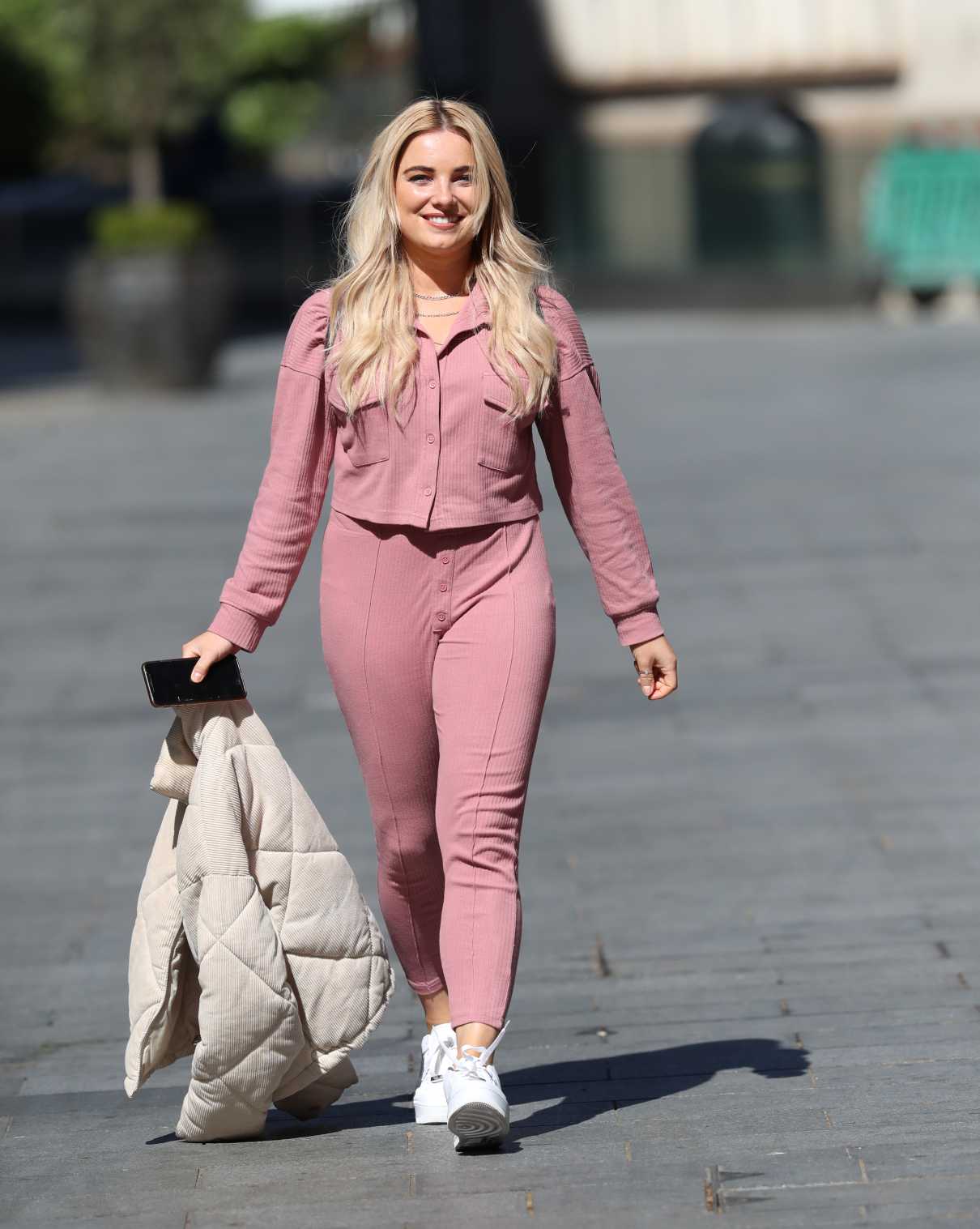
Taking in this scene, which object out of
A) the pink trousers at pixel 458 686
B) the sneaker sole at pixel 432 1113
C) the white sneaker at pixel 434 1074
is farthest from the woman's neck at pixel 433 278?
the sneaker sole at pixel 432 1113

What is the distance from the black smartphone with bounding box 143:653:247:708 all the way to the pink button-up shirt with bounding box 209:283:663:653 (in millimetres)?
77

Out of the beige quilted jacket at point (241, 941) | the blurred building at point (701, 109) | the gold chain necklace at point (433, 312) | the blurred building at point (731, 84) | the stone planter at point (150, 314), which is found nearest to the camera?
the beige quilted jacket at point (241, 941)

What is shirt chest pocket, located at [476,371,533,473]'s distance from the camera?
362 cm

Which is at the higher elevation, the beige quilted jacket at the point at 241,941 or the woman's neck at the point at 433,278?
the woman's neck at the point at 433,278

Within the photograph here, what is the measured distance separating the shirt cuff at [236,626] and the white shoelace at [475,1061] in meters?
0.75

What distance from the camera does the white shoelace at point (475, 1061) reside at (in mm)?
3521

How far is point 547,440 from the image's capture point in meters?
3.77

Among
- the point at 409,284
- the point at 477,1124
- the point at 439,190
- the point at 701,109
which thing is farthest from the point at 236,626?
the point at 701,109

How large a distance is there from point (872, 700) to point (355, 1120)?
3.97 m

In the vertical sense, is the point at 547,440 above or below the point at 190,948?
above

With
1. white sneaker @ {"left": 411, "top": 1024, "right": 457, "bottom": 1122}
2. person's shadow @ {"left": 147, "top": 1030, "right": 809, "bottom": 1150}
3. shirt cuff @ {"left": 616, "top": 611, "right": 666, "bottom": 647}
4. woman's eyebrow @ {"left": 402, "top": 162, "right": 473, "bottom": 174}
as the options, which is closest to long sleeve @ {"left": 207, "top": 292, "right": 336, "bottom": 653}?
woman's eyebrow @ {"left": 402, "top": 162, "right": 473, "bottom": 174}

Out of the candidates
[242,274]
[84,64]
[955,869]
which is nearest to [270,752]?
[955,869]

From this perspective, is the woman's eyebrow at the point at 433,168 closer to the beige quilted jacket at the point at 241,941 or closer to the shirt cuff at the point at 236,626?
the shirt cuff at the point at 236,626

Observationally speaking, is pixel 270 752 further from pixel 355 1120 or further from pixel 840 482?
pixel 840 482
